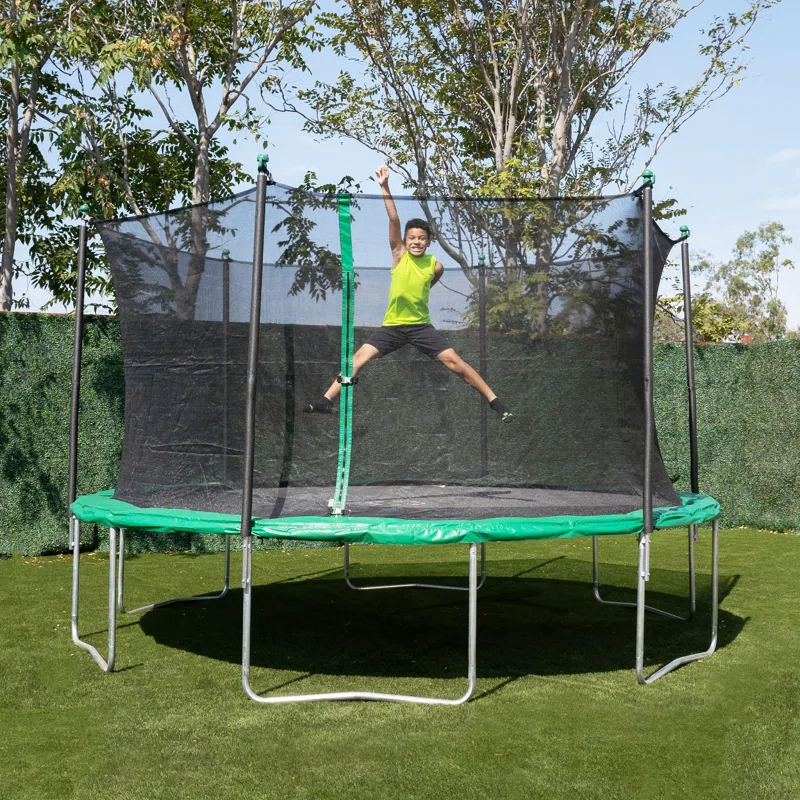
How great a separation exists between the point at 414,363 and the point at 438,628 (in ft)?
4.50

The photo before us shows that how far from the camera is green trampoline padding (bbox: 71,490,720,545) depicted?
3227mm

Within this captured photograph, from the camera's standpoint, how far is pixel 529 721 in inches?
122

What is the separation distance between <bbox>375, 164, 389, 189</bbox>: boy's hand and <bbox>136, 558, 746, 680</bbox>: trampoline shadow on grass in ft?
5.96

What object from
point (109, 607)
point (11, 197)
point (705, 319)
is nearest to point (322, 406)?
point (109, 607)

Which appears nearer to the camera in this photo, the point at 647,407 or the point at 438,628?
the point at 647,407

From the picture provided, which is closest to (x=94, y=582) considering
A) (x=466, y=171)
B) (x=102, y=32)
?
(x=102, y=32)

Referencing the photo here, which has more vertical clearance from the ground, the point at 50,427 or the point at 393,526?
the point at 50,427

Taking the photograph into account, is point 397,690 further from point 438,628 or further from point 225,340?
point 225,340

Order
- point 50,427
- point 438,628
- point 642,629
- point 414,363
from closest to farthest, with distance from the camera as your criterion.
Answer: point 642,629 < point 414,363 < point 438,628 < point 50,427

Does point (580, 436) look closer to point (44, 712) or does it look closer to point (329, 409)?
point (329, 409)

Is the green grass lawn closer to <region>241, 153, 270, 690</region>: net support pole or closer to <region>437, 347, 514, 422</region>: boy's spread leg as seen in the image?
<region>241, 153, 270, 690</region>: net support pole

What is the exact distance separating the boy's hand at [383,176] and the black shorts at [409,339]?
0.53 metres

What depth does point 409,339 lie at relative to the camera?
3816mm

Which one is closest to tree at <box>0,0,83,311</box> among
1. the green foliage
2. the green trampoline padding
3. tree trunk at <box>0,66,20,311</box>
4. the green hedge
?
tree trunk at <box>0,66,20,311</box>
